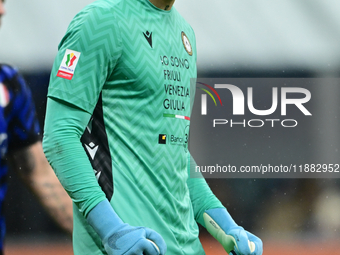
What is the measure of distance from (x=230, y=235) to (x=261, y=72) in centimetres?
98

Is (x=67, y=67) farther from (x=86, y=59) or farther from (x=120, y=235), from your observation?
(x=120, y=235)

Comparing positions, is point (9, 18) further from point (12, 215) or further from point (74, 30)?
point (74, 30)

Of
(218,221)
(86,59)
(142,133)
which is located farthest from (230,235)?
(86,59)

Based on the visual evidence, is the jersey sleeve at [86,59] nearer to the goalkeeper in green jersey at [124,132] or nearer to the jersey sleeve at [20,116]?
the goalkeeper in green jersey at [124,132]

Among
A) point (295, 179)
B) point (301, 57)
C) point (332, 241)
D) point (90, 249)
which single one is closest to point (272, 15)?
point (301, 57)

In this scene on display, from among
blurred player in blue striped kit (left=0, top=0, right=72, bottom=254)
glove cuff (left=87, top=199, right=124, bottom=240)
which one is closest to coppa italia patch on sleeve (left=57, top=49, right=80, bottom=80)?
glove cuff (left=87, top=199, right=124, bottom=240)

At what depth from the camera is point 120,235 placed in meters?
0.55

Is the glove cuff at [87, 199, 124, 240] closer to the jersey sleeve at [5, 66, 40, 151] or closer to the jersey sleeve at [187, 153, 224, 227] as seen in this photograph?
the jersey sleeve at [187, 153, 224, 227]

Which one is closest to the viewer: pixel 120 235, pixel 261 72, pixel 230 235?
pixel 120 235

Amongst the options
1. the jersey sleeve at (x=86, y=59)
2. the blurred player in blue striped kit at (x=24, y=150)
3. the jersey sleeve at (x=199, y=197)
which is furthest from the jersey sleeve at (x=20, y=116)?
the jersey sleeve at (x=86, y=59)

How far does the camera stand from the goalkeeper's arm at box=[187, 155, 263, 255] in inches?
29.0

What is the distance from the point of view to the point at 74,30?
0.62m

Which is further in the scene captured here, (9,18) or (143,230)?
(9,18)

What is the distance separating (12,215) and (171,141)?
107cm
